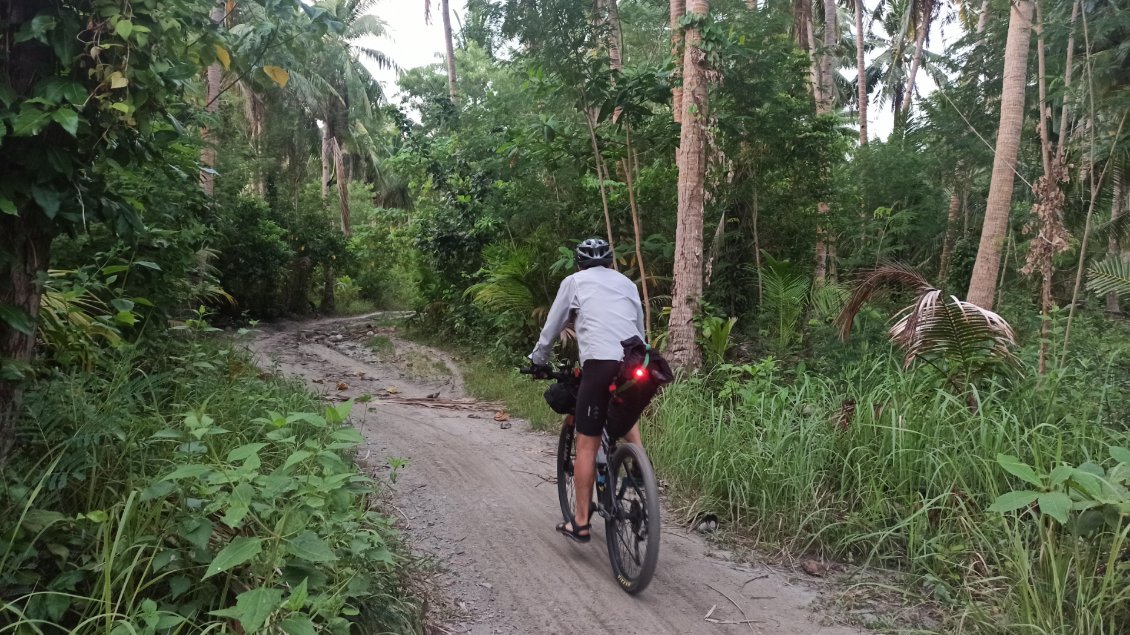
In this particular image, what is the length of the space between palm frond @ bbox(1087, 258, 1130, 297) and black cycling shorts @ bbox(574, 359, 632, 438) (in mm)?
4221

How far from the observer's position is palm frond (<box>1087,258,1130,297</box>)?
17.2ft

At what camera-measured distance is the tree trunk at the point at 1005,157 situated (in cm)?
779

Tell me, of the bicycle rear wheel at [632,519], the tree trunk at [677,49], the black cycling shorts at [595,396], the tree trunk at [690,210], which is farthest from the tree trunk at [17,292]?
the tree trunk at [677,49]

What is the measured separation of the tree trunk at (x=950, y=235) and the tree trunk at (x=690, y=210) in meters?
8.87

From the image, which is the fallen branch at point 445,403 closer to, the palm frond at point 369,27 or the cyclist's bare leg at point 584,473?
the cyclist's bare leg at point 584,473

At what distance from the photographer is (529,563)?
13.2 feet

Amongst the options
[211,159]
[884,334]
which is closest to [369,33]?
[211,159]

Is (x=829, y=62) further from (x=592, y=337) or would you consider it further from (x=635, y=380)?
(x=635, y=380)

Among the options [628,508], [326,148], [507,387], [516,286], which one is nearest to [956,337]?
[628,508]

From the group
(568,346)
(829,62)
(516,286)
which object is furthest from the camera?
(829,62)

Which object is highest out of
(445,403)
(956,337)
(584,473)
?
(956,337)

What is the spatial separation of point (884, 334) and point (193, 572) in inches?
238

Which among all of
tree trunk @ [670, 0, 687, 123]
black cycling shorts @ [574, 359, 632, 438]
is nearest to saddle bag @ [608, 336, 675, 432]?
black cycling shorts @ [574, 359, 632, 438]

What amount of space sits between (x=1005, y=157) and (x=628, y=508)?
22.5ft
